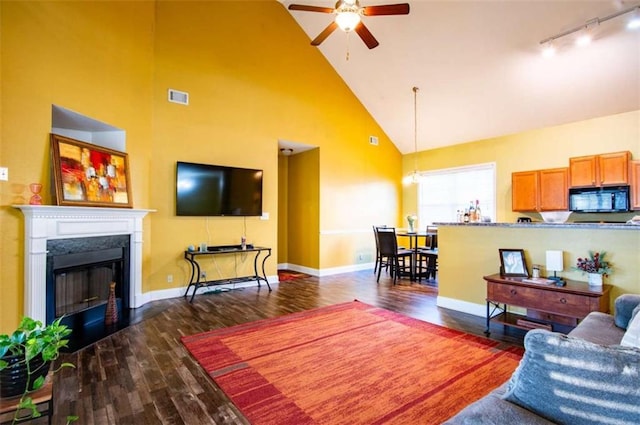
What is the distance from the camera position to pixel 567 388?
3.38 feet

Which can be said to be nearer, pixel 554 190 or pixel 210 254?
pixel 210 254

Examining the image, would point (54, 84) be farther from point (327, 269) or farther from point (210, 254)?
point (327, 269)

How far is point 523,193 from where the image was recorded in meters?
6.30

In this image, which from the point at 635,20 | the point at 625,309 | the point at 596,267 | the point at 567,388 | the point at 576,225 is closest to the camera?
the point at 567,388

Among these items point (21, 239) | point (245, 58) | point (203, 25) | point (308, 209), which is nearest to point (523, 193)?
point (308, 209)

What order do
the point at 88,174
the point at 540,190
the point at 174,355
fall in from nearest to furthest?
the point at 174,355
the point at 88,174
the point at 540,190

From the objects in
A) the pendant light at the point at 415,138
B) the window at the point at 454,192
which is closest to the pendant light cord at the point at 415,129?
the pendant light at the point at 415,138

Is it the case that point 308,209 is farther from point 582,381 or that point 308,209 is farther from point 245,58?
point 582,381

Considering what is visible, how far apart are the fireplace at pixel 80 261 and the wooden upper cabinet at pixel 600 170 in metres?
7.21

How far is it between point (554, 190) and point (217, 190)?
20.2 feet

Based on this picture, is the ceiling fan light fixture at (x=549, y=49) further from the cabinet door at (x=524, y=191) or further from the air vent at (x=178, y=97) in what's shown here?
the air vent at (x=178, y=97)

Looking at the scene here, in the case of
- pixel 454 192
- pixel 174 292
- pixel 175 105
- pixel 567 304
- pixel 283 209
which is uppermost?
pixel 175 105

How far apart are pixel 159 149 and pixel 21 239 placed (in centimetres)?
225

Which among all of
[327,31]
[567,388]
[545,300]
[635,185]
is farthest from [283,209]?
[567,388]
